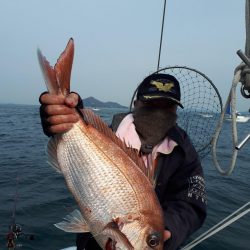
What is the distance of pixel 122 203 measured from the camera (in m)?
2.42

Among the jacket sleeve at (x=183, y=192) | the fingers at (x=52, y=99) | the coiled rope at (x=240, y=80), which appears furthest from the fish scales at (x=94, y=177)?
the coiled rope at (x=240, y=80)

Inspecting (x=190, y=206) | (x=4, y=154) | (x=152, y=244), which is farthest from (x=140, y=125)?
(x=4, y=154)

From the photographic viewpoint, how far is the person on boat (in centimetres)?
291

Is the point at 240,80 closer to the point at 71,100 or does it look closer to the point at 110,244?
the point at 71,100

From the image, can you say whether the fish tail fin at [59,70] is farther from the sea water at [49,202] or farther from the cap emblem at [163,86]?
the sea water at [49,202]

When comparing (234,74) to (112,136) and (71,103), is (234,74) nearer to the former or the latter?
(112,136)

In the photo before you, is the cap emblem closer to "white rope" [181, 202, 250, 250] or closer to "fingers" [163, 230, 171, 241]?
"fingers" [163, 230, 171, 241]

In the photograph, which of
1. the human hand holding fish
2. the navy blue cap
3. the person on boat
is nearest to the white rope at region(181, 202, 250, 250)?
the person on boat

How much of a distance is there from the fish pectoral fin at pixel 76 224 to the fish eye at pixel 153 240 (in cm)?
45

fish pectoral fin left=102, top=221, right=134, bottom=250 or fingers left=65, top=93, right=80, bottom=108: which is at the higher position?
fingers left=65, top=93, right=80, bottom=108

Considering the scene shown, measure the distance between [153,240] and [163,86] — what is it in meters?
1.29

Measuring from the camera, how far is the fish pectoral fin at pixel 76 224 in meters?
2.52

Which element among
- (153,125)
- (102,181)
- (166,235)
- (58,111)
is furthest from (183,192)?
(58,111)

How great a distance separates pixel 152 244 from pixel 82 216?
0.53 metres
